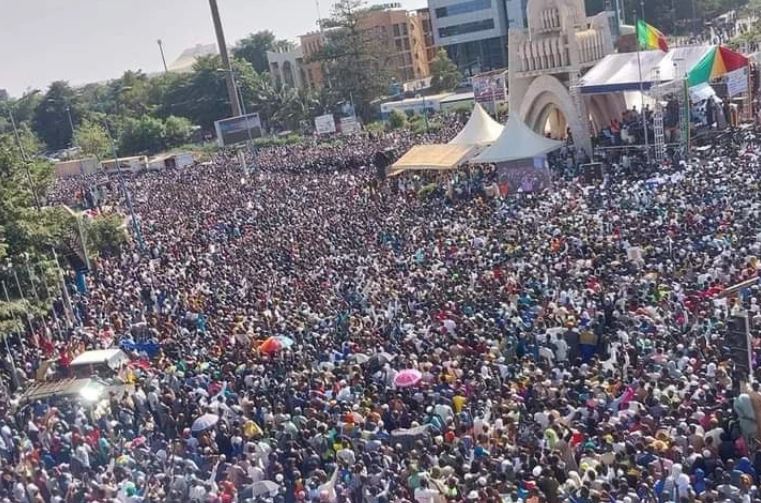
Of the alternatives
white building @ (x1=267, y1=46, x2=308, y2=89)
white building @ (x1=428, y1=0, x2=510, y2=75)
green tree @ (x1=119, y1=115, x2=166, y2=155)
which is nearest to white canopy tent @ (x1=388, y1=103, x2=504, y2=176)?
green tree @ (x1=119, y1=115, x2=166, y2=155)

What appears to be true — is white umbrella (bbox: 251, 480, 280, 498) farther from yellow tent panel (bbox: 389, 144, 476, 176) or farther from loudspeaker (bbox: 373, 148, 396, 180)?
loudspeaker (bbox: 373, 148, 396, 180)

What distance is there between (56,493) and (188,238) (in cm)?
1581

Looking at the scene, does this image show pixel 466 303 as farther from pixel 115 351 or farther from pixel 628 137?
pixel 628 137

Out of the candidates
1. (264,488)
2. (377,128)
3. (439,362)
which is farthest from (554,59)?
(377,128)

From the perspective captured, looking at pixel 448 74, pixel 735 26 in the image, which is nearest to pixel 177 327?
pixel 448 74

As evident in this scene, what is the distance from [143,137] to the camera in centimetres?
6981

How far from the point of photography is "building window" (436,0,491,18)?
2943 inches

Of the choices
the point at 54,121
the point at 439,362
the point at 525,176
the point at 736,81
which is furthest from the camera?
the point at 54,121

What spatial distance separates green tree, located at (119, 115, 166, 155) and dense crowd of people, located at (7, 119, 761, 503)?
4791 centimetres

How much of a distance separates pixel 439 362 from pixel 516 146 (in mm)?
15099

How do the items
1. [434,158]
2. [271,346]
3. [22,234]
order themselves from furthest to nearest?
[434,158] < [22,234] < [271,346]

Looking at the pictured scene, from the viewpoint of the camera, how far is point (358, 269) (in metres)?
18.9

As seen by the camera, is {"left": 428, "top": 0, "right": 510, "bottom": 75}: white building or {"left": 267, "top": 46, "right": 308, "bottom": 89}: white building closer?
{"left": 428, "top": 0, "right": 510, "bottom": 75}: white building

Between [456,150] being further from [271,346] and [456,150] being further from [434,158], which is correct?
[271,346]
